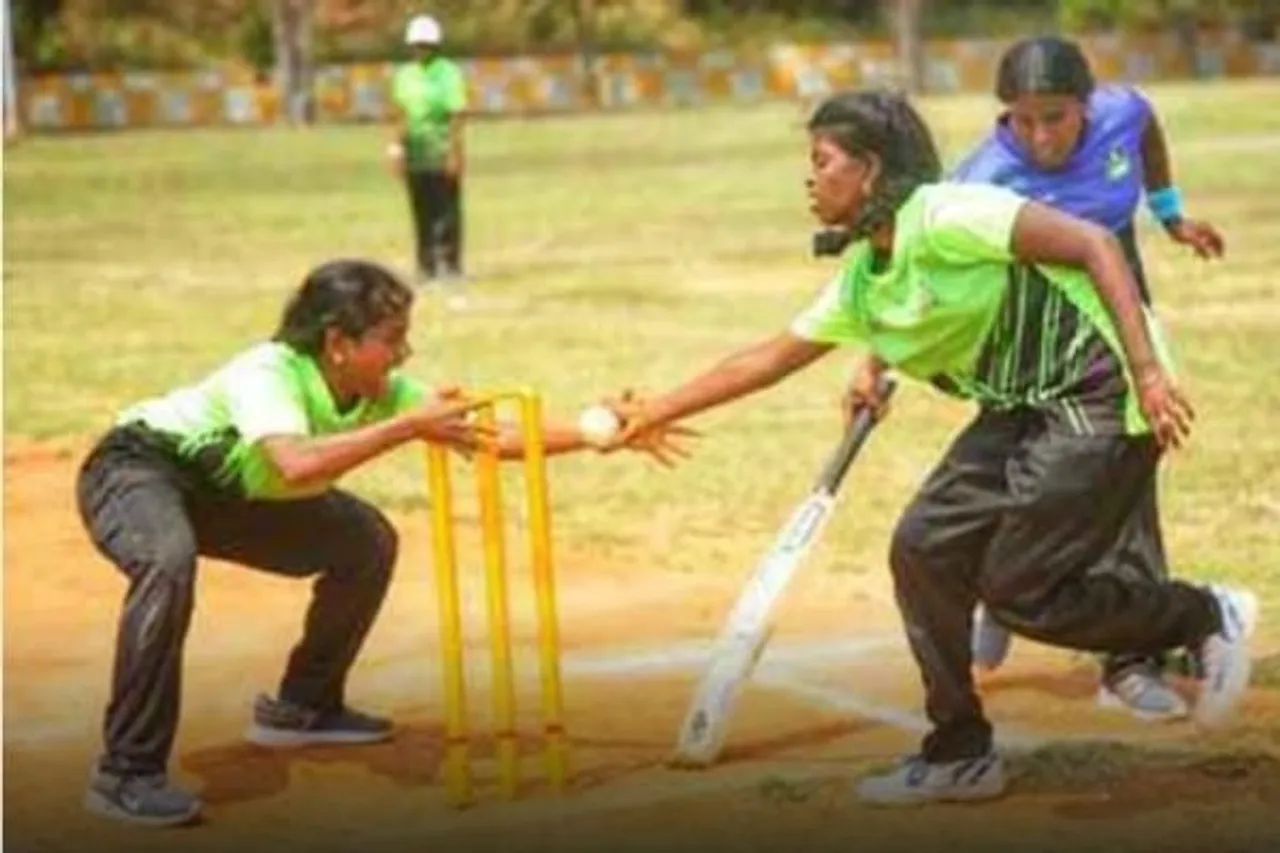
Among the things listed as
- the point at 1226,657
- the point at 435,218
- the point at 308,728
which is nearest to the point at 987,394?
the point at 1226,657

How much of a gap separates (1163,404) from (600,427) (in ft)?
4.41

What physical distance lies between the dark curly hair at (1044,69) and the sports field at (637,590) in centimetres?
144

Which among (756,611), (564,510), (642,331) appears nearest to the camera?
(756,611)

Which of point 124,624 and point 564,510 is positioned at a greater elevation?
point 124,624

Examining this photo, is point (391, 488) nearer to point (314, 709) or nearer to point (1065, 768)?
point (314, 709)

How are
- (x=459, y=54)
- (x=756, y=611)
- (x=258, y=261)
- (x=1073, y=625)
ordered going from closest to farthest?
(x=1073, y=625)
(x=756, y=611)
(x=258, y=261)
(x=459, y=54)

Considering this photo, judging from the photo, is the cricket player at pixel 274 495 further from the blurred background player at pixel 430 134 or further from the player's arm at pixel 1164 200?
the blurred background player at pixel 430 134

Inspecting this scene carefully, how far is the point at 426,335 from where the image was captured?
685 inches

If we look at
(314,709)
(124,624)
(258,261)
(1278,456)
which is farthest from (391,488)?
(258,261)

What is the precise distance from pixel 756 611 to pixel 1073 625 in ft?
2.72

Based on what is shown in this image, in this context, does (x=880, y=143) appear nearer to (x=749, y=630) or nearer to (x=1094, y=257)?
(x=1094, y=257)

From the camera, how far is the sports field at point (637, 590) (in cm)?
630

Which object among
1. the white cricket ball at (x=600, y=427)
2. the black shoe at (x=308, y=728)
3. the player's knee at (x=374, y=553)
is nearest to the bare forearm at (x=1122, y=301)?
the white cricket ball at (x=600, y=427)

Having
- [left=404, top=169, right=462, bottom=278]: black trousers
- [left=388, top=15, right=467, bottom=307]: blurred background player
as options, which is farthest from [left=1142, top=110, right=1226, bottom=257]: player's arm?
[left=404, top=169, right=462, bottom=278]: black trousers
